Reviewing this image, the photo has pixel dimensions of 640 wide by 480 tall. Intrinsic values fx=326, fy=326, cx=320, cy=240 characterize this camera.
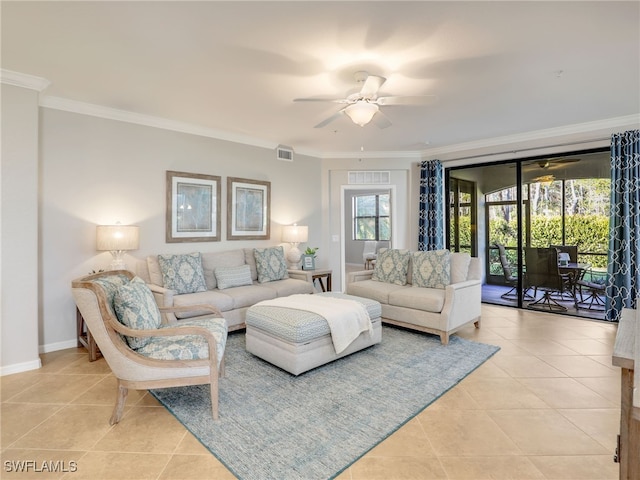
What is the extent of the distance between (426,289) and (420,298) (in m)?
0.33

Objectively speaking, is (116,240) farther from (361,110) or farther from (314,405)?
(361,110)

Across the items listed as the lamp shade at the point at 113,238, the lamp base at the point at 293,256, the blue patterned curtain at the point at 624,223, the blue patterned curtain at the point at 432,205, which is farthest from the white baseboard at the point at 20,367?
the blue patterned curtain at the point at 624,223

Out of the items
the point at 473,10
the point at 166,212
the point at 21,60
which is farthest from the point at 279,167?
the point at 473,10

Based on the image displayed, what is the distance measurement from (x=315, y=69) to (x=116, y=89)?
208 centimetres

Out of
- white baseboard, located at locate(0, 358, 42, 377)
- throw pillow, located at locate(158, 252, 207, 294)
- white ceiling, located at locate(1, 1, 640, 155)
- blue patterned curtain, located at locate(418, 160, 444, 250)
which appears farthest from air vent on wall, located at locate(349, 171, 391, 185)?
white baseboard, located at locate(0, 358, 42, 377)

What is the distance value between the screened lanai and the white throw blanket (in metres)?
3.46

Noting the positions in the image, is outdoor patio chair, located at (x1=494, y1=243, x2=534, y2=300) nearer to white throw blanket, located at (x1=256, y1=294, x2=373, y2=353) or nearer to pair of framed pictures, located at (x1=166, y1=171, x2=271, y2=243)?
white throw blanket, located at (x1=256, y1=294, x2=373, y2=353)

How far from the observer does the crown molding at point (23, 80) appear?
2.92 metres

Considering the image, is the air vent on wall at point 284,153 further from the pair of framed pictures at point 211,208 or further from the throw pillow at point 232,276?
the throw pillow at point 232,276

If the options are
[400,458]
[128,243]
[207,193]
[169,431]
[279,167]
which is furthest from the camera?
[279,167]

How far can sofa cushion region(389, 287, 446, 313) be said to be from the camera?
371 centimetres

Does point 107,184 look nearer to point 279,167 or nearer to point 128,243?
point 128,243

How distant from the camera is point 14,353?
299cm
